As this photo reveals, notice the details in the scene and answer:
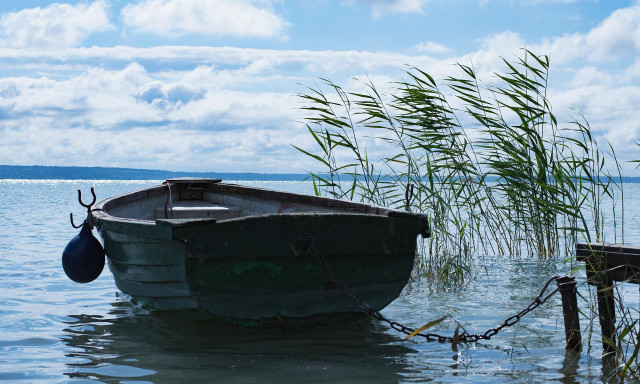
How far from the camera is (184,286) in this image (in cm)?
458

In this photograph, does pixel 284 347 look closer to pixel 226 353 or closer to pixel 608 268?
pixel 226 353

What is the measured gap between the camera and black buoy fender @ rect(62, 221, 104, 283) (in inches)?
238

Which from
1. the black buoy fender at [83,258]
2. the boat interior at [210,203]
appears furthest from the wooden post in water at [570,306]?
the black buoy fender at [83,258]

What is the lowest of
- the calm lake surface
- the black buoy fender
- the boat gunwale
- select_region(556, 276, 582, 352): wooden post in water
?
the calm lake surface

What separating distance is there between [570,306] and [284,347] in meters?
1.90

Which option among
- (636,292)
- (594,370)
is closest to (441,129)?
(636,292)

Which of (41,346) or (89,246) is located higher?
(89,246)

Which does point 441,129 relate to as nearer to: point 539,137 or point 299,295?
point 539,137

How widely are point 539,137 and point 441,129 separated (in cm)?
110

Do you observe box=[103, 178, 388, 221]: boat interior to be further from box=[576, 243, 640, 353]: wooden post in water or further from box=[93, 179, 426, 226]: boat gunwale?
box=[576, 243, 640, 353]: wooden post in water

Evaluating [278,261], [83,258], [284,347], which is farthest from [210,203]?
[278,261]

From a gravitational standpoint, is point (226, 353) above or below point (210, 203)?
below

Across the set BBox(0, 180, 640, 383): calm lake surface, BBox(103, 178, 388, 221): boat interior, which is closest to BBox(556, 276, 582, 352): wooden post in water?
BBox(0, 180, 640, 383): calm lake surface

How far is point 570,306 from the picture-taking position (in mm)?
4312
